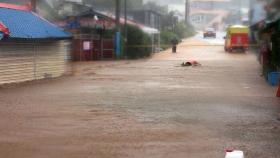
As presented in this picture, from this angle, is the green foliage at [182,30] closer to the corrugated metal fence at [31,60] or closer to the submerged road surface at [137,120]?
the corrugated metal fence at [31,60]

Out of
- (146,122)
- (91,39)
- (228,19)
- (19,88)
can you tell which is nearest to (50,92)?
(19,88)

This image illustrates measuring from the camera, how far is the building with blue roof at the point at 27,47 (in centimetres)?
2263

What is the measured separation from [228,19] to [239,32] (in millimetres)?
19971

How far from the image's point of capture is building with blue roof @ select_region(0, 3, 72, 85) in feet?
74.3

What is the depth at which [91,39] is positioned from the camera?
4497 centimetres

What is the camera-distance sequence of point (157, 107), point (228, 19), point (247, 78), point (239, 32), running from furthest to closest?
point (228, 19), point (239, 32), point (247, 78), point (157, 107)

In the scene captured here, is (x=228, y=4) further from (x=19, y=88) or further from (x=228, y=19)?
(x=19, y=88)

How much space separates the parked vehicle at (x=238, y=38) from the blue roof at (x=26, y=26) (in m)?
33.3

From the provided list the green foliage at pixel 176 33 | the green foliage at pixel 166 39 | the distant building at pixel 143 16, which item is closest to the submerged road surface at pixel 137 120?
the distant building at pixel 143 16

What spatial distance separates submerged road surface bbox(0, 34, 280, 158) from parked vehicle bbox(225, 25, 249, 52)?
1359 inches

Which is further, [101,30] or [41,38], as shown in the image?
[101,30]

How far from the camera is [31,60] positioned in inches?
981

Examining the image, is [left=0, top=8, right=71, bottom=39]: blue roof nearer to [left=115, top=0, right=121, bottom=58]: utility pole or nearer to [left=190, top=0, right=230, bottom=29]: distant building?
[left=115, top=0, right=121, bottom=58]: utility pole

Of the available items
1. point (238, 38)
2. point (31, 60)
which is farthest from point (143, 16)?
point (31, 60)
